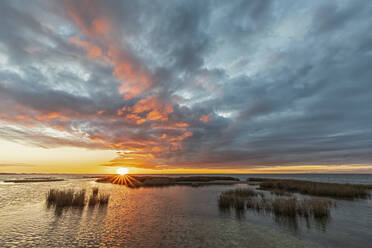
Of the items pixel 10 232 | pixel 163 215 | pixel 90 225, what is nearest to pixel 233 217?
pixel 163 215

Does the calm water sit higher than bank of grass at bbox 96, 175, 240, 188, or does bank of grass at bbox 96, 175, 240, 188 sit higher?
the calm water

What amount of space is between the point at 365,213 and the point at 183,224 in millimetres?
20075

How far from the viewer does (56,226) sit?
15.5 metres

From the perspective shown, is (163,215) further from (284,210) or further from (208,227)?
(284,210)

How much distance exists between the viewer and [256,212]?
68.6 ft

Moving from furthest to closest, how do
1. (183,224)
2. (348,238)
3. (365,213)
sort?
(365,213), (183,224), (348,238)

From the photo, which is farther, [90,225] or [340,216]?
[340,216]

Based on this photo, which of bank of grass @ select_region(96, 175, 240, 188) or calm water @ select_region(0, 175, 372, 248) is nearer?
calm water @ select_region(0, 175, 372, 248)

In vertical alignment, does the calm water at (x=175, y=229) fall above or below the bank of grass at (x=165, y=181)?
above

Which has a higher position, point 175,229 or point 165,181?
point 175,229

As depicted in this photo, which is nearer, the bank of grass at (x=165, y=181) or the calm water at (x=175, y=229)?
the calm water at (x=175, y=229)

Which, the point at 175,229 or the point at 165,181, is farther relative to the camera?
the point at 165,181

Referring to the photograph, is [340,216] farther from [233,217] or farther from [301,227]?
[233,217]

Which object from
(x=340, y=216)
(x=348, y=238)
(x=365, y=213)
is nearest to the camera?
(x=348, y=238)
